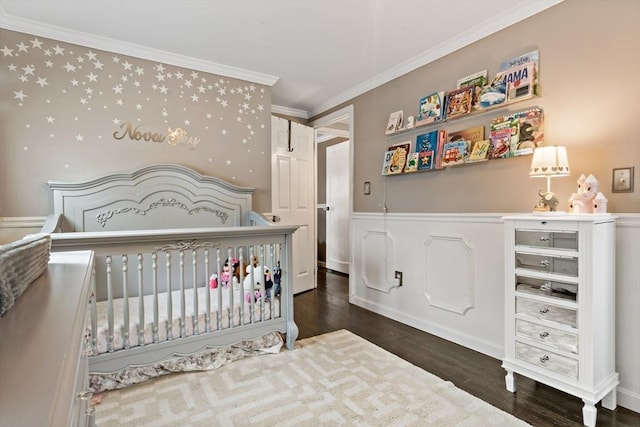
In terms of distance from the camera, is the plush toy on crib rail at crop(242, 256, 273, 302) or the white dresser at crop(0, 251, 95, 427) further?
the plush toy on crib rail at crop(242, 256, 273, 302)

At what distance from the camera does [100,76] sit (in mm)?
2475

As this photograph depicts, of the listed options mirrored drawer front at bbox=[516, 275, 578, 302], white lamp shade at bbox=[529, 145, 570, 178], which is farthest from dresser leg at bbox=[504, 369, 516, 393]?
white lamp shade at bbox=[529, 145, 570, 178]

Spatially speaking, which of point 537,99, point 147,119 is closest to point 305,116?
point 147,119

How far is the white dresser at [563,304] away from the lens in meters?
1.53

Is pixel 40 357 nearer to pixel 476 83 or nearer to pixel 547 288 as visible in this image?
pixel 547 288

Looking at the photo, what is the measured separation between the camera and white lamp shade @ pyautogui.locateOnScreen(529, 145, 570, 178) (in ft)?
5.55

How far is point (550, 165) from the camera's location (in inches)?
67.3

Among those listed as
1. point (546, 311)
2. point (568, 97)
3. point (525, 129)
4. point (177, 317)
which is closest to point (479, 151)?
point (525, 129)

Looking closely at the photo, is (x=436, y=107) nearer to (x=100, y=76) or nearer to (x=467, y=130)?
(x=467, y=130)

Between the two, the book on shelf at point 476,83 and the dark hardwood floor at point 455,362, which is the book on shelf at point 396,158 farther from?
the dark hardwood floor at point 455,362

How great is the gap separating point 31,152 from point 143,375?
5.72ft

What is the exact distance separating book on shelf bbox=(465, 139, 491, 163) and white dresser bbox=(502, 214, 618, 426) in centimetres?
56

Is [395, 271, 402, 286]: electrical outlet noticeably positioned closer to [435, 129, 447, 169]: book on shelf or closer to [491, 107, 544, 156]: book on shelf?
[435, 129, 447, 169]: book on shelf

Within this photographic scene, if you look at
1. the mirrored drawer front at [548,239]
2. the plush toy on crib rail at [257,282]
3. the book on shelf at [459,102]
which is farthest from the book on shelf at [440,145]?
the plush toy on crib rail at [257,282]
